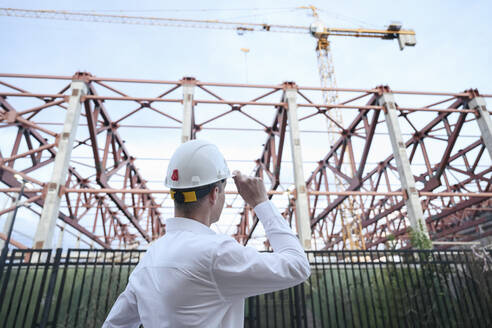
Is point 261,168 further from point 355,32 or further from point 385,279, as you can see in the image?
point 355,32

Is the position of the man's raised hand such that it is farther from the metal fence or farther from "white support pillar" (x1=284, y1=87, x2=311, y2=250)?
"white support pillar" (x1=284, y1=87, x2=311, y2=250)

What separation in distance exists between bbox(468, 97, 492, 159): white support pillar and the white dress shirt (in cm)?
2058

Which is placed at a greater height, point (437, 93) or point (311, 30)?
point (311, 30)

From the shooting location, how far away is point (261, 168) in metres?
23.4

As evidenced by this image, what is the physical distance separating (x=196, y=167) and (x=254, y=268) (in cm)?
60

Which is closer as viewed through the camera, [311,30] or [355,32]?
[355,32]

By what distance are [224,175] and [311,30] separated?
2243 inches

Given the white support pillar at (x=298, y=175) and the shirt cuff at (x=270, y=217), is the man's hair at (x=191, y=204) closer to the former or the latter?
the shirt cuff at (x=270, y=217)

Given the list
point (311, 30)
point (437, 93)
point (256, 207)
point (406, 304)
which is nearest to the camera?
point (256, 207)

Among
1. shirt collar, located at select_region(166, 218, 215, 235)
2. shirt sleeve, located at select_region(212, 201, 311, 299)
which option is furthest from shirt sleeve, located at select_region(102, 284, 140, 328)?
shirt sleeve, located at select_region(212, 201, 311, 299)

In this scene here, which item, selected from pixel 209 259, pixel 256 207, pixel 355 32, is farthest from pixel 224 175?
pixel 355 32

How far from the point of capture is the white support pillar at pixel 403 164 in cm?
1446

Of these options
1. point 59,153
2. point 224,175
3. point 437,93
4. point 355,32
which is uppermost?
point 355,32

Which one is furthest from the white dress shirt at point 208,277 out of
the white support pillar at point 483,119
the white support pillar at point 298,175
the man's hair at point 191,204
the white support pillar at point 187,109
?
the white support pillar at point 483,119
